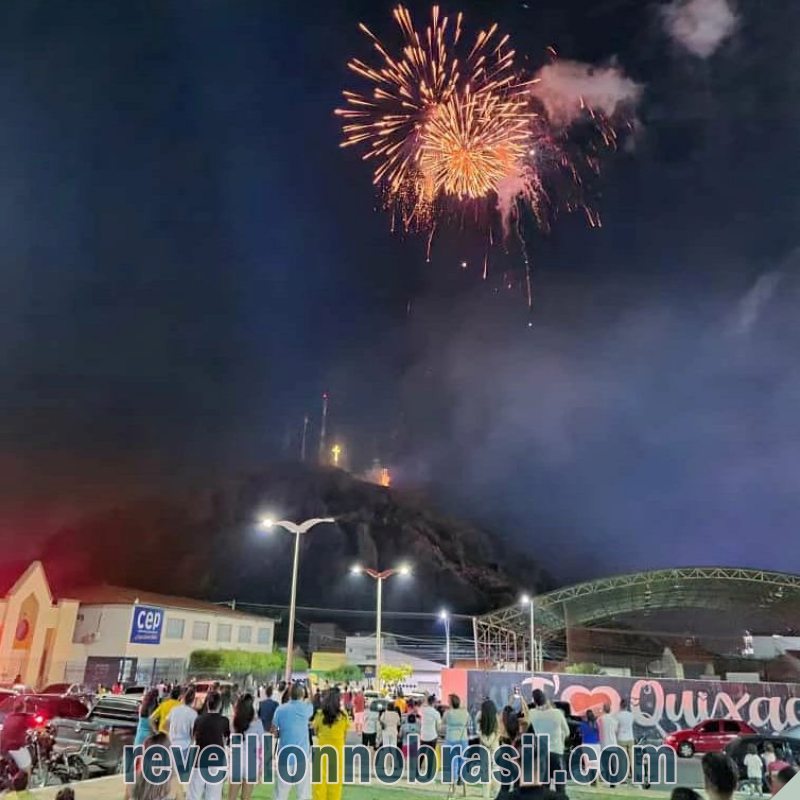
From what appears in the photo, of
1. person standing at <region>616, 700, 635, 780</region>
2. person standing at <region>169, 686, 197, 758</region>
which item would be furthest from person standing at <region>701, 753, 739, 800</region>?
person standing at <region>616, 700, 635, 780</region>

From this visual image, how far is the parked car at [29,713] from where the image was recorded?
927 cm

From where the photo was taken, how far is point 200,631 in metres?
37.9

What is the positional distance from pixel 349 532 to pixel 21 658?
94870 millimetres

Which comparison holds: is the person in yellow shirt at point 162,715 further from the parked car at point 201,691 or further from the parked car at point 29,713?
the parked car at point 29,713

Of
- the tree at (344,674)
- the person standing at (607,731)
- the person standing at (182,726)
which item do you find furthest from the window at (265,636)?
the person standing at (182,726)

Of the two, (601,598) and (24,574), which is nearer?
(24,574)

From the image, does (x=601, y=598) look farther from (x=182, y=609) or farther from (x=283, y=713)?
(x=283, y=713)

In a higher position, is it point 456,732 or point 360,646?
point 360,646

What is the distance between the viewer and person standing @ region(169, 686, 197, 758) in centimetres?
810

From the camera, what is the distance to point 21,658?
2636 cm

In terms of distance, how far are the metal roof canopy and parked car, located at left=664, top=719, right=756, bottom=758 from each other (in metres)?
20.8

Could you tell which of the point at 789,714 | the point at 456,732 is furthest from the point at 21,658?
the point at 789,714

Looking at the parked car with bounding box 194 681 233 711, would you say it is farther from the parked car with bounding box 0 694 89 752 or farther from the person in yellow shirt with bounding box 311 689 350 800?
the parked car with bounding box 0 694 89 752

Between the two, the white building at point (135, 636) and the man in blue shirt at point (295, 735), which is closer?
the man in blue shirt at point (295, 735)
